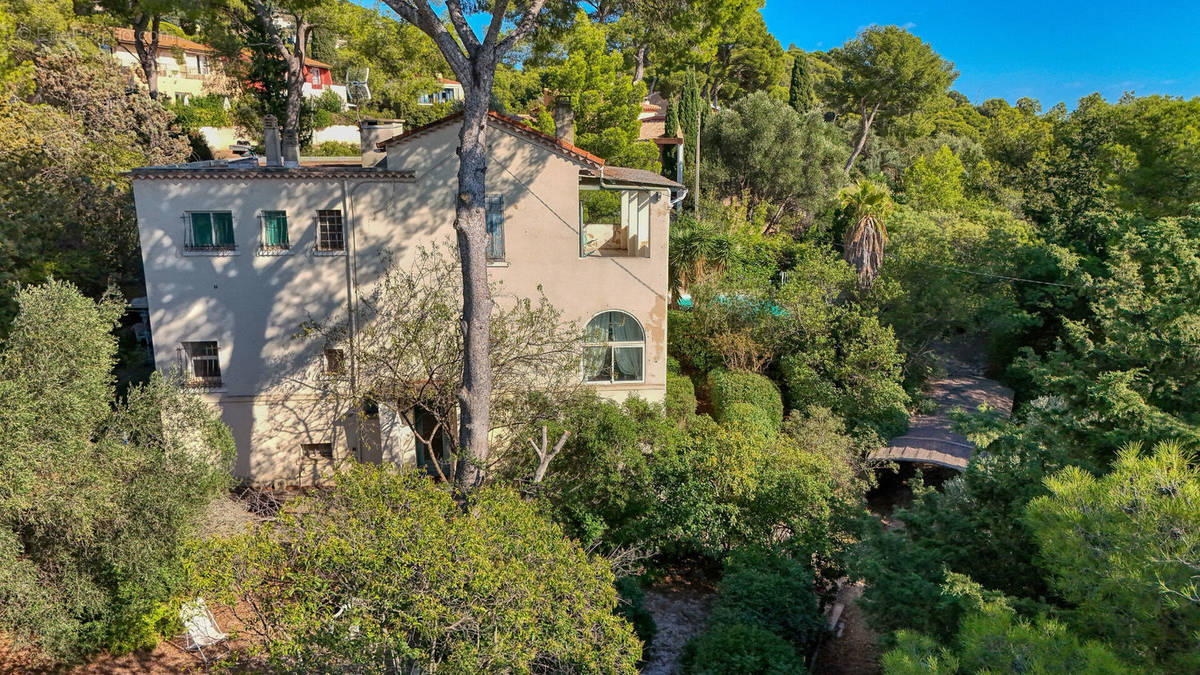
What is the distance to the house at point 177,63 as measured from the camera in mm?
45875

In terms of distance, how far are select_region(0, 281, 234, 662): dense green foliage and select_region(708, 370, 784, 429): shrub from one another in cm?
1385

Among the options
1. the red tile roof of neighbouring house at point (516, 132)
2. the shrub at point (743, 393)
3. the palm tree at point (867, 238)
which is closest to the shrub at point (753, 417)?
the shrub at point (743, 393)

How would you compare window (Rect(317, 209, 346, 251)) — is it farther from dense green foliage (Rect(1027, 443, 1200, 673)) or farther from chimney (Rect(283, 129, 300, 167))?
dense green foliage (Rect(1027, 443, 1200, 673))

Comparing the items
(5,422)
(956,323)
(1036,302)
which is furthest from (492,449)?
(1036,302)

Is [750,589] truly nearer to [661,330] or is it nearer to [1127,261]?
[661,330]

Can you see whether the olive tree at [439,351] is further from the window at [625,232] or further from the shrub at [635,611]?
the shrub at [635,611]

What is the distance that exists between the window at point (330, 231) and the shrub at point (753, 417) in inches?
450

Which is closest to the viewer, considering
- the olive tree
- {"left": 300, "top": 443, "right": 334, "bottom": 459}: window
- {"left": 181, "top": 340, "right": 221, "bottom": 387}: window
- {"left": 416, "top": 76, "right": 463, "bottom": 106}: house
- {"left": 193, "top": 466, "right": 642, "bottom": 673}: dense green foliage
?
{"left": 193, "top": 466, "right": 642, "bottom": 673}: dense green foliage

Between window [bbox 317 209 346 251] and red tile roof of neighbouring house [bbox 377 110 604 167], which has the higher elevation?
red tile roof of neighbouring house [bbox 377 110 604 167]

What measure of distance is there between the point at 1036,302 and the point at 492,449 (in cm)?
1951

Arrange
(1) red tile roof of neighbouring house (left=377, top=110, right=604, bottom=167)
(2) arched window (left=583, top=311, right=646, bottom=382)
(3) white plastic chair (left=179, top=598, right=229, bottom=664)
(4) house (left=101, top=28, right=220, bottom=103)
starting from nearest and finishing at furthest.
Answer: (3) white plastic chair (left=179, top=598, right=229, bottom=664), (1) red tile roof of neighbouring house (left=377, top=110, right=604, bottom=167), (2) arched window (left=583, top=311, right=646, bottom=382), (4) house (left=101, top=28, right=220, bottom=103)

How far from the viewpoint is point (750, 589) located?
1302cm

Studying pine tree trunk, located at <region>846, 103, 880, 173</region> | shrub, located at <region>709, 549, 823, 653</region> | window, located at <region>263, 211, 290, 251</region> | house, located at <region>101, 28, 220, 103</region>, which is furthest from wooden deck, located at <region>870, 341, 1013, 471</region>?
house, located at <region>101, 28, 220, 103</region>

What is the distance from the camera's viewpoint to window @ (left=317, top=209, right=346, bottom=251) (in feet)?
59.4
